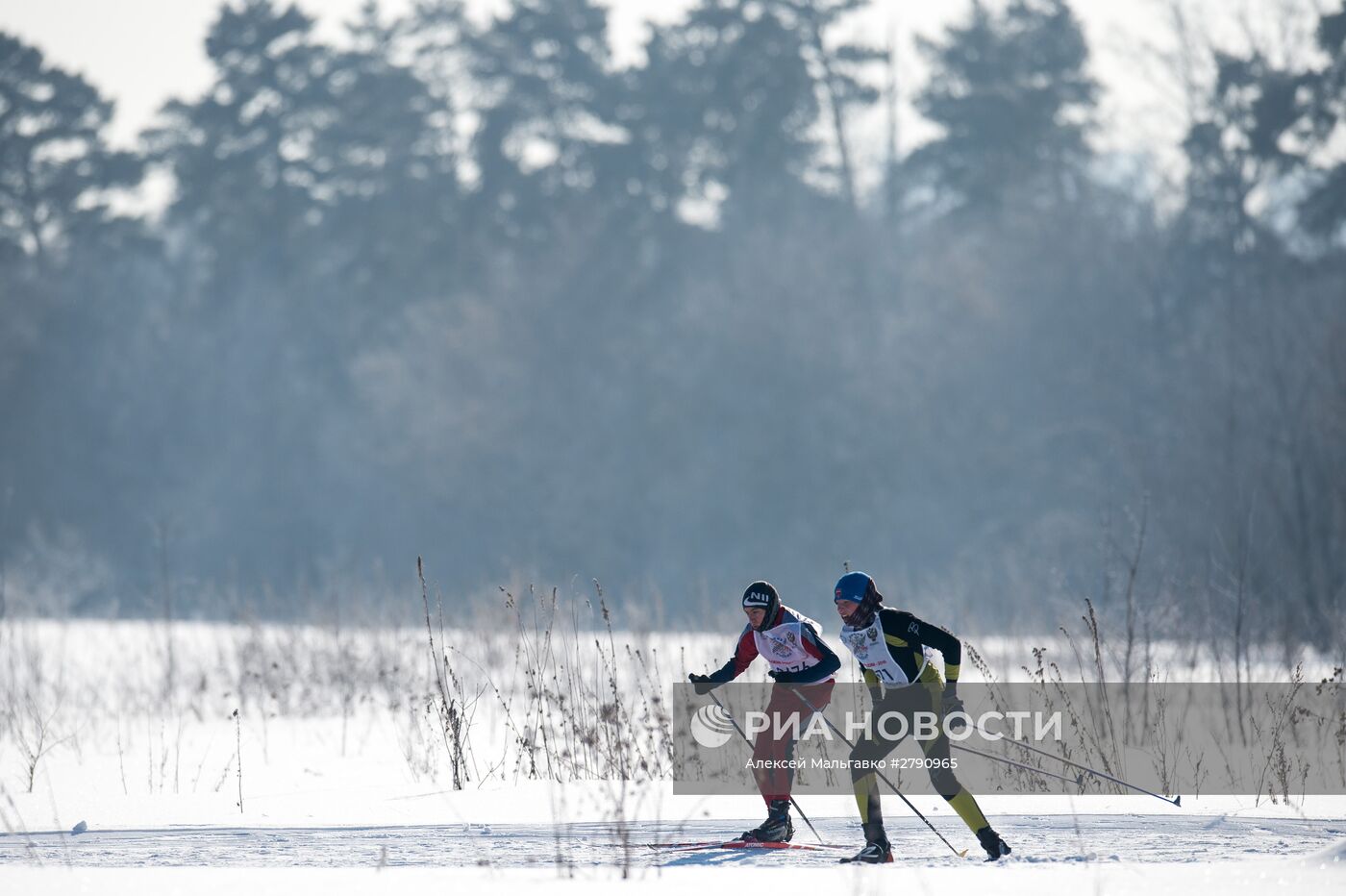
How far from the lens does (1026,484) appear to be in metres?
38.1

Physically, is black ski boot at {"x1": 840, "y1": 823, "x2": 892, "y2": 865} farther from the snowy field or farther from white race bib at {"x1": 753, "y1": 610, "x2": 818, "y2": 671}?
white race bib at {"x1": 753, "y1": 610, "x2": 818, "y2": 671}

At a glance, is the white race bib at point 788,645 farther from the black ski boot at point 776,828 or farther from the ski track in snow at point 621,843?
the ski track in snow at point 621,843

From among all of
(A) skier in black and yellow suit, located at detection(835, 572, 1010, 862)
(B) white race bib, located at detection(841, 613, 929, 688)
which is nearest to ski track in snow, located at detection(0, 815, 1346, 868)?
(A) skier in black and yellow suit, located at detection(835, 572, 1010, 862)

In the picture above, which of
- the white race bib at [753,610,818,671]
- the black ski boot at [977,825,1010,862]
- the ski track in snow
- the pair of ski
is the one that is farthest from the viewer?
the white race bib at [753,610,818,671]

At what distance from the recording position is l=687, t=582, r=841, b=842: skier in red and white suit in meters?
9.02

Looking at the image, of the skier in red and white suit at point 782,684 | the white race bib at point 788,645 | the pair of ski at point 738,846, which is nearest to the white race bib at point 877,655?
the skier in red and white suit at point 782,684

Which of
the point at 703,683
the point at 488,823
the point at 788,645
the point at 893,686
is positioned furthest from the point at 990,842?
the point at 488,823

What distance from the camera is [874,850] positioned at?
8391 millimetres

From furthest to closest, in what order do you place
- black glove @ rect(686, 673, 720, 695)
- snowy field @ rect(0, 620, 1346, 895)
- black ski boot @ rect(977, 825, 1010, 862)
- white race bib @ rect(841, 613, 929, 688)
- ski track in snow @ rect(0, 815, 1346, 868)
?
black glove @ rect(686, 673, 720, 695) → white race bib @ rect(841, 613, 929, 688) → ski track in snow @ rect(0, 815, 1346, 868) → black ski boot @ rect(977, 825, 1010, 862) → snowy field @ rect(0, 620, 1346, 895)

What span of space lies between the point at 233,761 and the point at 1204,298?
28505 mm

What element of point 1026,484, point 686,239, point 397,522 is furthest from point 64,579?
point 1026,484

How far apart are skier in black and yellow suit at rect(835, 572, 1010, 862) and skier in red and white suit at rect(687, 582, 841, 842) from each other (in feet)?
1.24

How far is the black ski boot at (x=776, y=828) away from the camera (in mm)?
9000

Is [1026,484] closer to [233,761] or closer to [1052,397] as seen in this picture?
[1052,397]
